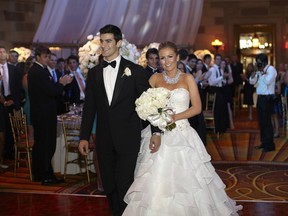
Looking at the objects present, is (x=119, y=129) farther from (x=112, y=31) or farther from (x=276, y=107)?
(x=276, y=107)

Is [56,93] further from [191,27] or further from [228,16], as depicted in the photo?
[228,16]

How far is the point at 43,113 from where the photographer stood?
19.3 ft

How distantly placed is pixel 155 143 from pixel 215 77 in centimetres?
605

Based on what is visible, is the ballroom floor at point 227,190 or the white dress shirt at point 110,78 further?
the ballroom floor at point 227,190

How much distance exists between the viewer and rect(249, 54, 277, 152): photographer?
7668mm

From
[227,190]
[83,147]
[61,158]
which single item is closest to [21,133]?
[61,158]

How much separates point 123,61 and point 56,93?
90.1 inches

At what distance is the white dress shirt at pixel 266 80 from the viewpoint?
7648mm

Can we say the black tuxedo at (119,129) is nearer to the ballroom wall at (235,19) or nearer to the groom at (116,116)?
the groom at (116,116)

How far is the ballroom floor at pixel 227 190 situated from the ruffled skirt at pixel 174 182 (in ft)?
3.52

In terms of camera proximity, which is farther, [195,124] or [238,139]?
[238,139]

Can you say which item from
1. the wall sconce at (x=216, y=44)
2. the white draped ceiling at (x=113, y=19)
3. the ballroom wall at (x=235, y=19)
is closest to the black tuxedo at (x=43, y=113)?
the white draped ceiling at (x=113, y=19)

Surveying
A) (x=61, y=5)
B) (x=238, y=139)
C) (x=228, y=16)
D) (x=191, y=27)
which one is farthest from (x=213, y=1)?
(x=238, y=139)

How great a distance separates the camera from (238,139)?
9.19 metres
